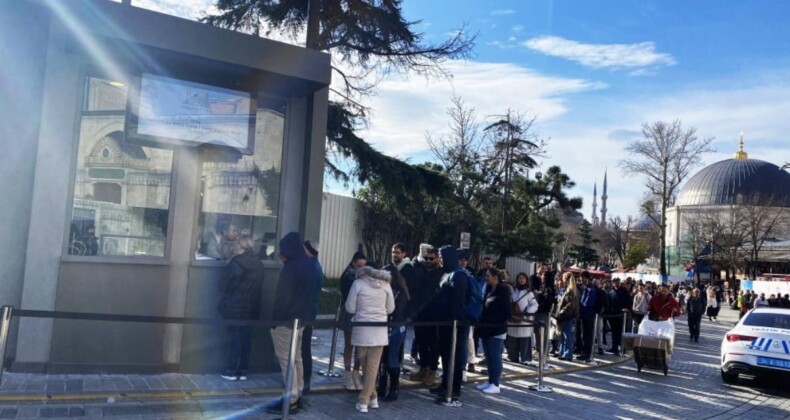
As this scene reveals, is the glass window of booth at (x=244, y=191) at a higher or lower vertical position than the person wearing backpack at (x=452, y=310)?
higher

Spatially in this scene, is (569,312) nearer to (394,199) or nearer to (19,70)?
(394,199)

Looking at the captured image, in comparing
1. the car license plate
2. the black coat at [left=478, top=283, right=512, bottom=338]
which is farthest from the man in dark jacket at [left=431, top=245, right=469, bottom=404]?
the car license plate

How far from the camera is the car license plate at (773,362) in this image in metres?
10.7

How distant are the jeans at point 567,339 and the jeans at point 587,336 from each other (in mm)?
343

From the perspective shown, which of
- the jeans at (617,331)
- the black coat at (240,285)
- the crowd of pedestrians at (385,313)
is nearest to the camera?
the crowd of pedestrians at (385,313)

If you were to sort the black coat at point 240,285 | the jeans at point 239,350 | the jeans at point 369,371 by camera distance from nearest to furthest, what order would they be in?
1. the jeans at point 369,371
2. the black coat at point 240,285
3. the jeans at point 239,350

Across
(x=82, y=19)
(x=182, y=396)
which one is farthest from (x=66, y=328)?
(x=82, y=19)

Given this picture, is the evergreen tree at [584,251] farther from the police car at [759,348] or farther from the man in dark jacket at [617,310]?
the police car at [759,348]

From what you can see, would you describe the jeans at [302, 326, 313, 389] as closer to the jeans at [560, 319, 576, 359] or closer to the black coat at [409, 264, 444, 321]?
the black coat at [409, 264, 444, 321]

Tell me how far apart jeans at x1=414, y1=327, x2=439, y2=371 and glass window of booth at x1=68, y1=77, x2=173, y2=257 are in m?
3.70

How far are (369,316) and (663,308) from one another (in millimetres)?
7719

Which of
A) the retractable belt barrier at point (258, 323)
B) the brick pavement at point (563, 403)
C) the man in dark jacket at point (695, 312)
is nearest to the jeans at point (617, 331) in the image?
the brick pavement at point (563, 403)

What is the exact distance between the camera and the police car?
424 inches

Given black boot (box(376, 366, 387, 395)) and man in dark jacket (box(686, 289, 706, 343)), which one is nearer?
black boot (box(376, 366, 387, 395))
